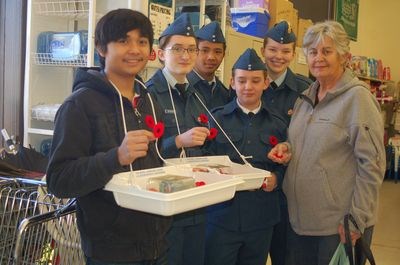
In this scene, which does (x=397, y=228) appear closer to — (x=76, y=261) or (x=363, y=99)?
(x=363, y=99)

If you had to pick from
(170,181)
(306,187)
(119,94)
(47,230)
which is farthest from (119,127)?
(306,187)

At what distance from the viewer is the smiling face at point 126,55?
4.46ft

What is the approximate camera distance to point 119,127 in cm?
134

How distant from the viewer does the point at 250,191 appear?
2.05 m

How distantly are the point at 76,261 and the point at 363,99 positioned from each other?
1.34 metres

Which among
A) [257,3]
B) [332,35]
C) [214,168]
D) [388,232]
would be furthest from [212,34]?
[388,232]

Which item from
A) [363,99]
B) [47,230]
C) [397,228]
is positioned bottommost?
[397,228]

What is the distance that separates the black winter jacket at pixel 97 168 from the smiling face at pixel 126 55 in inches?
2.5

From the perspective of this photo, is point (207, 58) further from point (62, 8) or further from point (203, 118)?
point (62, 8)

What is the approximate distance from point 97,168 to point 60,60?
5.51ft

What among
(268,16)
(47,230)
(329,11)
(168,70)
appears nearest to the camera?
(47,230)

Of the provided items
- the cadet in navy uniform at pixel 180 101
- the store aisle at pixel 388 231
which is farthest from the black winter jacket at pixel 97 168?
the store aisle at pixel 388 231

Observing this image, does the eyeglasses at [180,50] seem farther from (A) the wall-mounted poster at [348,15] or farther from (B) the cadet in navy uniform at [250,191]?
(A) the wall-mounted poster at [348,15]

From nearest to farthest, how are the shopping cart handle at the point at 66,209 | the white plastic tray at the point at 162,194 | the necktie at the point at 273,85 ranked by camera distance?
the white plastic tray at the point at 162,194
the shopping cart handle at the point at 66,209
the necktie at the point at 273,85
